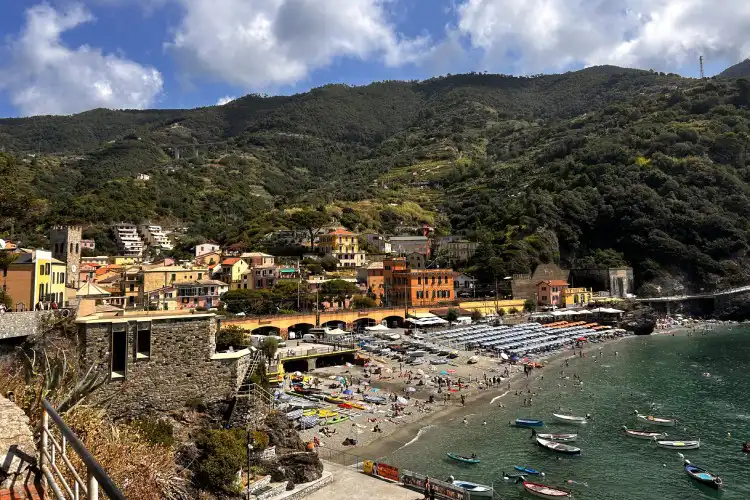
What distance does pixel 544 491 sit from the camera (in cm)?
2117

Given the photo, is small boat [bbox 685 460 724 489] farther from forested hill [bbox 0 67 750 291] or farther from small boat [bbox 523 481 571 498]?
forested hill [bbox 0 67 750 291]

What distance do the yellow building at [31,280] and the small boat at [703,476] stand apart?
28503 millimetres

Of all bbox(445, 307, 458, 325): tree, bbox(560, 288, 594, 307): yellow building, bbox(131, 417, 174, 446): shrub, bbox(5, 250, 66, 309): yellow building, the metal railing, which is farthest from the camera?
bbox(560, 288, 594, 307): yellow building

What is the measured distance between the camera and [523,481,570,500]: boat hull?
20906mm

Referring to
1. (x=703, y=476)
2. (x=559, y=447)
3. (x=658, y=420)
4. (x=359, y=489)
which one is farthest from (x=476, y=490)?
(x=658, y=420)

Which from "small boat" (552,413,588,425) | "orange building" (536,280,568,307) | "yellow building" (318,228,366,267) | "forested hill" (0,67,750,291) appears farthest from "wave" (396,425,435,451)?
"forested hill" (0,67,750,291)

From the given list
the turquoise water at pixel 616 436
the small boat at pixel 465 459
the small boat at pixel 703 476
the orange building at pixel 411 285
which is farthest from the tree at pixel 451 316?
the small boat at pixel 703 476

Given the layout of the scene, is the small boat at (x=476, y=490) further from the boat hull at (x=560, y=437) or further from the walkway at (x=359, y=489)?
the boat hull at (x=560, y=437)

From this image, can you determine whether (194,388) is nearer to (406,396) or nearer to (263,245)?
(406,396)

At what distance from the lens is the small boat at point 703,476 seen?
22.1 meters

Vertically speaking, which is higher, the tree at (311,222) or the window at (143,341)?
the tree at (311,222)

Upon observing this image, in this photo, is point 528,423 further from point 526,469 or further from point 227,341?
point 227,341

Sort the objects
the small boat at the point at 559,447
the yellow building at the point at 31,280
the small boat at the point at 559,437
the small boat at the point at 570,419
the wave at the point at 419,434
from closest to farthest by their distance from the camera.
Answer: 1. the yellow building at the point at 31,280
2. the small boat at the point at 559,447
3. the wave at the point at 419,434
4. the small boat at the point at 559,437
5. the small boat at the point at 570,419

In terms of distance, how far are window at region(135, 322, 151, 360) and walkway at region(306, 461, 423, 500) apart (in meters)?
7.36
